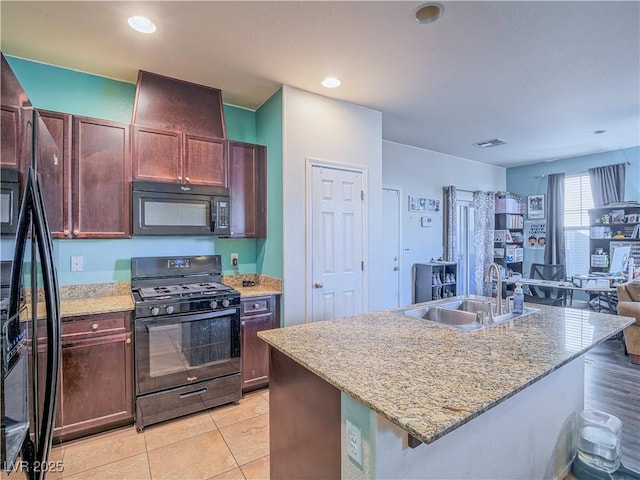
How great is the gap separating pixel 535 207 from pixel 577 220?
2.36ft

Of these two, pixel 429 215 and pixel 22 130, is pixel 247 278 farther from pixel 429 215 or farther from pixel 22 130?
pixel 429 215

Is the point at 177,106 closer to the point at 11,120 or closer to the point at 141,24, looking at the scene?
the point at 141,24

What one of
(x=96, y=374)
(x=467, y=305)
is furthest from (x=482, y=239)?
(x=96, y=374)

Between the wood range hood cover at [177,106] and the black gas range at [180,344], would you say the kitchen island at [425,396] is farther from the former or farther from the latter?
the wood range hood cover at [177,106]

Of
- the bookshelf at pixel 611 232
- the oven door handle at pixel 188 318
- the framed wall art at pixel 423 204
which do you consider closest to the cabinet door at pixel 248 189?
the oven door handle at pixel 188 318

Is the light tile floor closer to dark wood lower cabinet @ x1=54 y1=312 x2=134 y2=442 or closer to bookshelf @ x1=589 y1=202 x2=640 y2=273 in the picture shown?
dark wood lower cabinet @ x1=54 y1=312 x2=134 y2=442

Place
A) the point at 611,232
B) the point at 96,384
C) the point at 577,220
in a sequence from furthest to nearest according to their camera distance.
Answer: the point at 577,220
the point at 611,232
the point at 96,384

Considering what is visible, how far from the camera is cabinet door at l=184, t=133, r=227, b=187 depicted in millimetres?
2906

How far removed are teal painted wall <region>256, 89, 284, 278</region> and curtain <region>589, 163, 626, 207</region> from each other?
5.77m

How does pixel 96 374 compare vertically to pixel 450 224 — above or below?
below

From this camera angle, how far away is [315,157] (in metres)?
3.18

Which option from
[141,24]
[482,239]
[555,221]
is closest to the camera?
[141,24]

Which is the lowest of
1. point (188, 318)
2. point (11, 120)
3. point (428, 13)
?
point (188, 318)

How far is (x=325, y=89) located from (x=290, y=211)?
1188 mm
